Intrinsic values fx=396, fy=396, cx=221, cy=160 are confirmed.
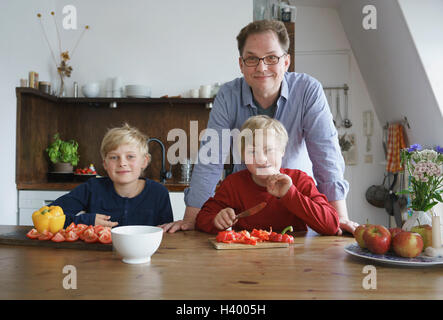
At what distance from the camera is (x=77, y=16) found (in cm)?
372

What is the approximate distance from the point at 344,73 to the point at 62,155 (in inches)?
141

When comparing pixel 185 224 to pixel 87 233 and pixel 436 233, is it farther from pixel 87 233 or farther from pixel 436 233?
pixel 436 233

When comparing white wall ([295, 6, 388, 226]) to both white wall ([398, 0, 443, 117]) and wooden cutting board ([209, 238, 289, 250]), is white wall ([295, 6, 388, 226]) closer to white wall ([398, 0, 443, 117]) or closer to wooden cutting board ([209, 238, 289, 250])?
white wall ([398, 0, 443, 117])

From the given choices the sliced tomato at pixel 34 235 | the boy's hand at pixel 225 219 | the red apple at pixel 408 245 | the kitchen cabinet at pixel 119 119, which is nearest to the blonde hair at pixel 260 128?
the boy's hand at pixel 225 219

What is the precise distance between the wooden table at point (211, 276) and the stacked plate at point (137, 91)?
8.50 feet

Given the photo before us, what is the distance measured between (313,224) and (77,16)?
327cm

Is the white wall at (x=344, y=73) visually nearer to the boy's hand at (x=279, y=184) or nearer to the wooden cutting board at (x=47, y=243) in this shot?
the boy's hand at (x=279, y=184)

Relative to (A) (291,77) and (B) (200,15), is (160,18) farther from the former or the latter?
(A) (291,77)

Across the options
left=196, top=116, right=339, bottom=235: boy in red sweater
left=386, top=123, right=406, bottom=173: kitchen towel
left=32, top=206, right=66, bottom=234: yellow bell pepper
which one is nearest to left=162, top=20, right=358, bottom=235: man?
left=196, top=116, right=339, bottom=235: boy in red sweater

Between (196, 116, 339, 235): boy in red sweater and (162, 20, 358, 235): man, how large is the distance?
0.11 m

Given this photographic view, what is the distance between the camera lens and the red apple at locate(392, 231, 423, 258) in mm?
965

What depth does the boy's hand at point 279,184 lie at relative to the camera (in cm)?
135
